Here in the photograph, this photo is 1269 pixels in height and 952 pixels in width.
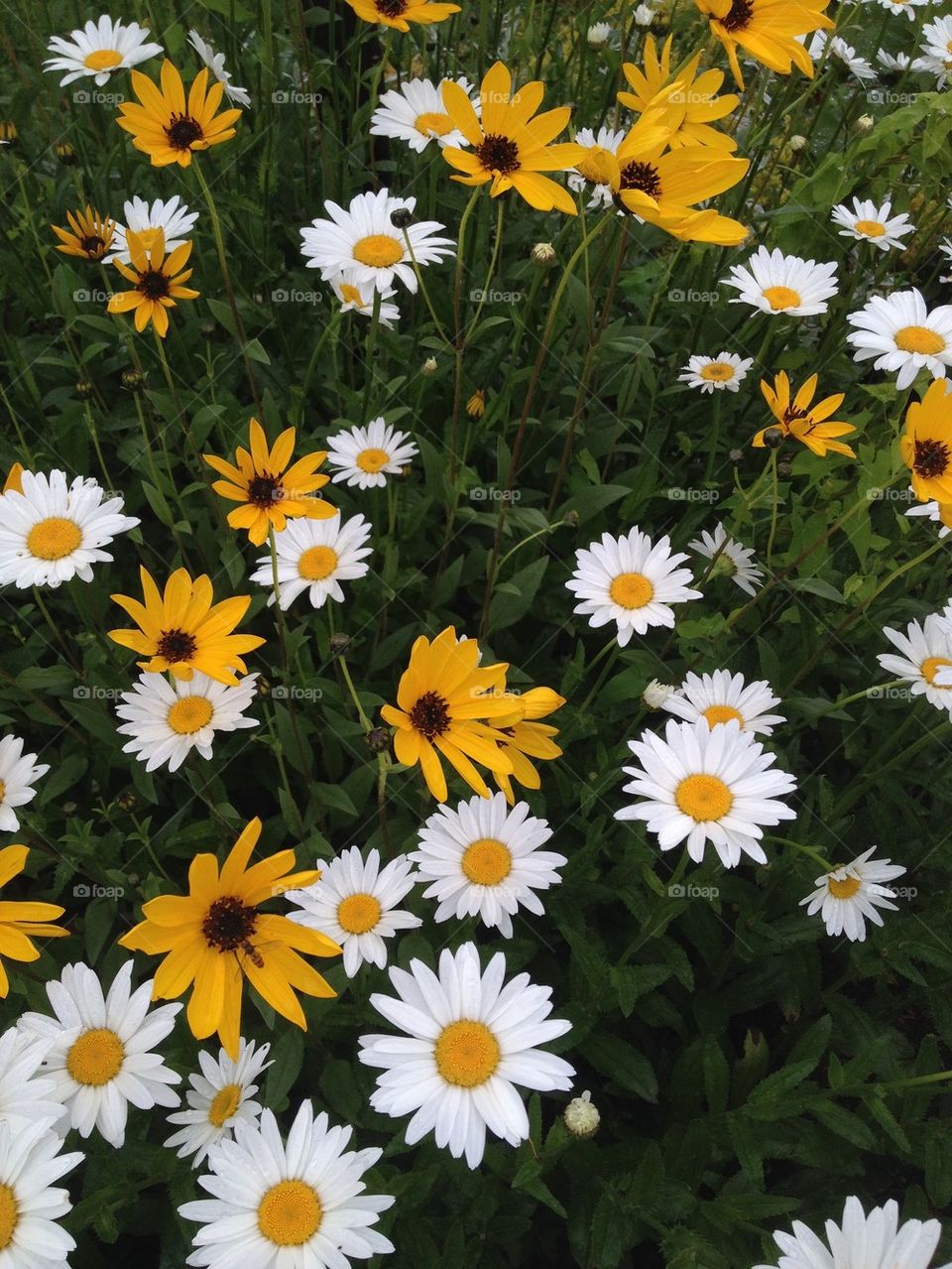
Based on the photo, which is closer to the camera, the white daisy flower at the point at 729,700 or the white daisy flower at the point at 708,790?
the white daisy flower at the point at 708,790

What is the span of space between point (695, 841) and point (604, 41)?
266 cm

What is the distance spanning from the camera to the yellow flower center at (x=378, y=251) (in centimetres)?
228

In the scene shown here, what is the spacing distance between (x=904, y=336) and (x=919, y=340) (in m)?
0.03

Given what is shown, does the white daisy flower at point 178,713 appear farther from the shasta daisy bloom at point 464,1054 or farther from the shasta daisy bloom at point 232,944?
the shasta daisy bloom at point 464,1054

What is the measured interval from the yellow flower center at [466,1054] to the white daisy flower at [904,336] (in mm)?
1619

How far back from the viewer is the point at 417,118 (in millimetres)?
2689

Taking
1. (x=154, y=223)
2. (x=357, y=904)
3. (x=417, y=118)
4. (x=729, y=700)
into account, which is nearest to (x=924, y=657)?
(x=729, y=700)

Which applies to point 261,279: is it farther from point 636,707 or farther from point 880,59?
point 880,59

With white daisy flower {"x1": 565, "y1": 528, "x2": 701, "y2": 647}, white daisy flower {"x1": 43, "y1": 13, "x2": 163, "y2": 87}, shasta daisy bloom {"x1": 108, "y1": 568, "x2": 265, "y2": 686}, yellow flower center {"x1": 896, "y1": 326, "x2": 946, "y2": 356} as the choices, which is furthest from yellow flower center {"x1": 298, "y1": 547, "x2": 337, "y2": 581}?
white daisy flower {"x1": 43, "y1": 13, "x2": 163, "y2": 87}

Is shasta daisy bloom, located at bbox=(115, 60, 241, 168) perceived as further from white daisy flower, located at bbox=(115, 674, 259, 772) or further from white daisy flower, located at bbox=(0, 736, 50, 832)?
white daisy flower, located at bbox=(0, 736, 50, 832)

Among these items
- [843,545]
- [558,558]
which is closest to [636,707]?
[558,558]

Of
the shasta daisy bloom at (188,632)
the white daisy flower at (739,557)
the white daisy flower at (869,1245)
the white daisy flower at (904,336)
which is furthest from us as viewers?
the white daisy flower at (739,557)

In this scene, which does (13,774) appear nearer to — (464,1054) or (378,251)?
(464,1054)

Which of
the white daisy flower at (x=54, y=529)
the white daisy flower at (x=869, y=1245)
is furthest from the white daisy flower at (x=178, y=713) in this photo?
the white daisy flower at (x=869, y=1245)
